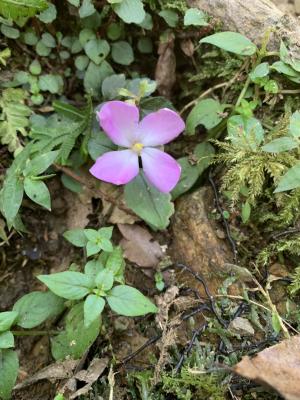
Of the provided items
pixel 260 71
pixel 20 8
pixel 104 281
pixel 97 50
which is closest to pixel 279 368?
pixel 104 281

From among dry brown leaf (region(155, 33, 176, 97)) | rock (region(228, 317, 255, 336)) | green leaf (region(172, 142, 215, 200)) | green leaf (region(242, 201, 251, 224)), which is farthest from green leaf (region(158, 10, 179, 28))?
rock (region(228, 317, 255, 336))

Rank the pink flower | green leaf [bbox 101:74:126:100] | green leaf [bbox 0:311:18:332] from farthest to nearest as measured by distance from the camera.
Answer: green leaf [bbox 101:74:126:100] → the pink flower → green leaf [bbox 0:311:18:332]

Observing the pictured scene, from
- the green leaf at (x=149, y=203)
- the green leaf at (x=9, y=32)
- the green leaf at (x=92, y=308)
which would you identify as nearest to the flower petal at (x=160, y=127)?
the green leaf at (x=149, y=203)

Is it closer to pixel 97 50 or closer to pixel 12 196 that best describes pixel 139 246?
pixel 12 196

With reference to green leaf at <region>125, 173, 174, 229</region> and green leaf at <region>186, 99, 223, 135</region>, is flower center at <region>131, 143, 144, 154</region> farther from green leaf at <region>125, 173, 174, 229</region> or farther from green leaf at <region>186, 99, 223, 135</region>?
green leaf at <region>186, 99, 223, 135</region>

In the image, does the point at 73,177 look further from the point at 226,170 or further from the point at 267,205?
the point at 267,205

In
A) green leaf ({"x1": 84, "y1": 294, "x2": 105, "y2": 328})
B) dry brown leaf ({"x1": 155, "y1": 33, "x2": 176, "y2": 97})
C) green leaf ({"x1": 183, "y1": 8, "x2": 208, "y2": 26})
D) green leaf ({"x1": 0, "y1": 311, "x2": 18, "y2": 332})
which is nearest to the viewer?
green leaf ({"x1": 84, "y1": 294, "x2": 105, "y2": 328})
